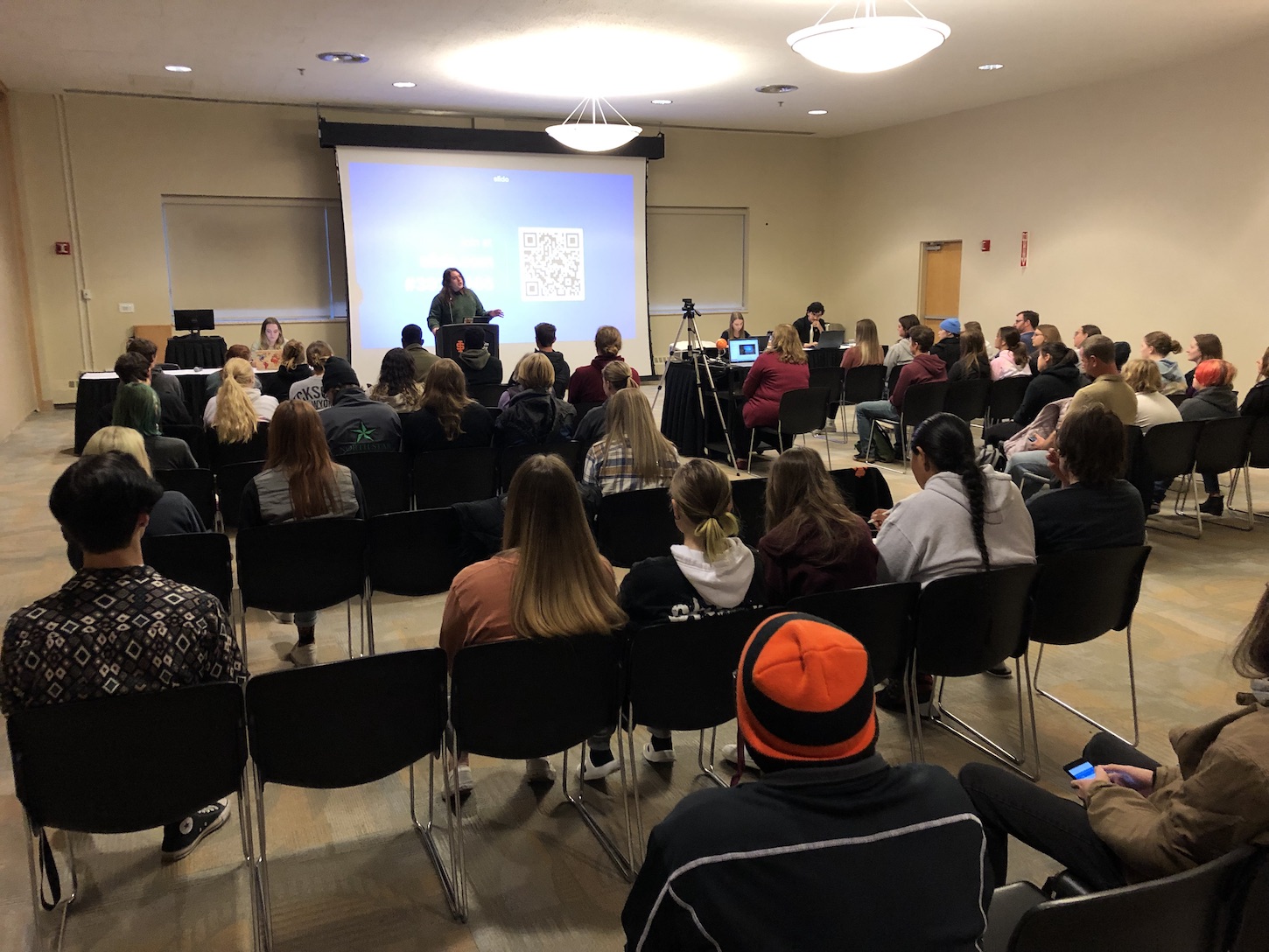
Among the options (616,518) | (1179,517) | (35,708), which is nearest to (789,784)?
(35,708)

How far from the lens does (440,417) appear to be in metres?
5.04

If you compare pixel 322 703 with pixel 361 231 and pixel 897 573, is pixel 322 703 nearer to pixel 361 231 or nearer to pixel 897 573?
pixel 897 573

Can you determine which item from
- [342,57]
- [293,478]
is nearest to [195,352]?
[342,57]

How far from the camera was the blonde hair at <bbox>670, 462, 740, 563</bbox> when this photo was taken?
2.56 meters

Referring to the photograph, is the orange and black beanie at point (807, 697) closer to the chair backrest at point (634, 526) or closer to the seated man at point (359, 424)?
the chair backrest at point (634, 526)

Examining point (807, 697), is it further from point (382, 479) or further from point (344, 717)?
point (382, 479)

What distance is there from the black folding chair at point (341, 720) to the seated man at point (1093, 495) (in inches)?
88.9

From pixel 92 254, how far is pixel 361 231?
3.00 meters

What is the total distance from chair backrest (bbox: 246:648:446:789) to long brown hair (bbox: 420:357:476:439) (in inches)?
114

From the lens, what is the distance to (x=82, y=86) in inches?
386

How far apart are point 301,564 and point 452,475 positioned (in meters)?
1.40

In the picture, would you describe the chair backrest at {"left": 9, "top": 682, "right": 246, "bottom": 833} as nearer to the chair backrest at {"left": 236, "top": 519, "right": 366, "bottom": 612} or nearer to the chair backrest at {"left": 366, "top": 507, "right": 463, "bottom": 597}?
the chair backrest at {"left": 236, "top": 519, "right": 366, "bottom": 612}

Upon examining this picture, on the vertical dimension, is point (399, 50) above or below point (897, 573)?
above

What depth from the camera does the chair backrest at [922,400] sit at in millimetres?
7188
